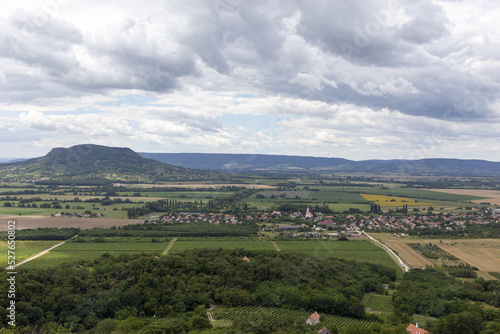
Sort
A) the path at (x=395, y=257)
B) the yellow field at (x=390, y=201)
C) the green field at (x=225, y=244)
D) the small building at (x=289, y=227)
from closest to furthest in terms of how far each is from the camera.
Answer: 1. the path at (x=395, y=257)
2. the green field at (x=225, y=244)
3. the small building at (x=289, y=227)
4. the yellow field at (x=390, y=201)

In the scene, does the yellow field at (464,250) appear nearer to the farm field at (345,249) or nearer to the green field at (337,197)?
the farm field at (345,249)

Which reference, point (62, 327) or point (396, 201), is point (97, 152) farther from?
point (62, 327)

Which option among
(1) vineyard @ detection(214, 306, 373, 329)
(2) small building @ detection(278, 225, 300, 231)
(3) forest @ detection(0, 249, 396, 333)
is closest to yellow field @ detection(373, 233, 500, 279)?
(3) forest @ detection(0, 249, 396, 333)

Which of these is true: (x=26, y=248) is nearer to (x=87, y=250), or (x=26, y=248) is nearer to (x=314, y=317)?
(x=87, y=250)

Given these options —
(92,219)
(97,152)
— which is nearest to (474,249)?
(92,219)

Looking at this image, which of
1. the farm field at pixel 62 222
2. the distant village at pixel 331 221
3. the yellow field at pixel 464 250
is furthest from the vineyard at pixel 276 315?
the farm field at pixel 62 222

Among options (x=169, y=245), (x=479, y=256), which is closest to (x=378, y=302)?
(x=479, y=256)
